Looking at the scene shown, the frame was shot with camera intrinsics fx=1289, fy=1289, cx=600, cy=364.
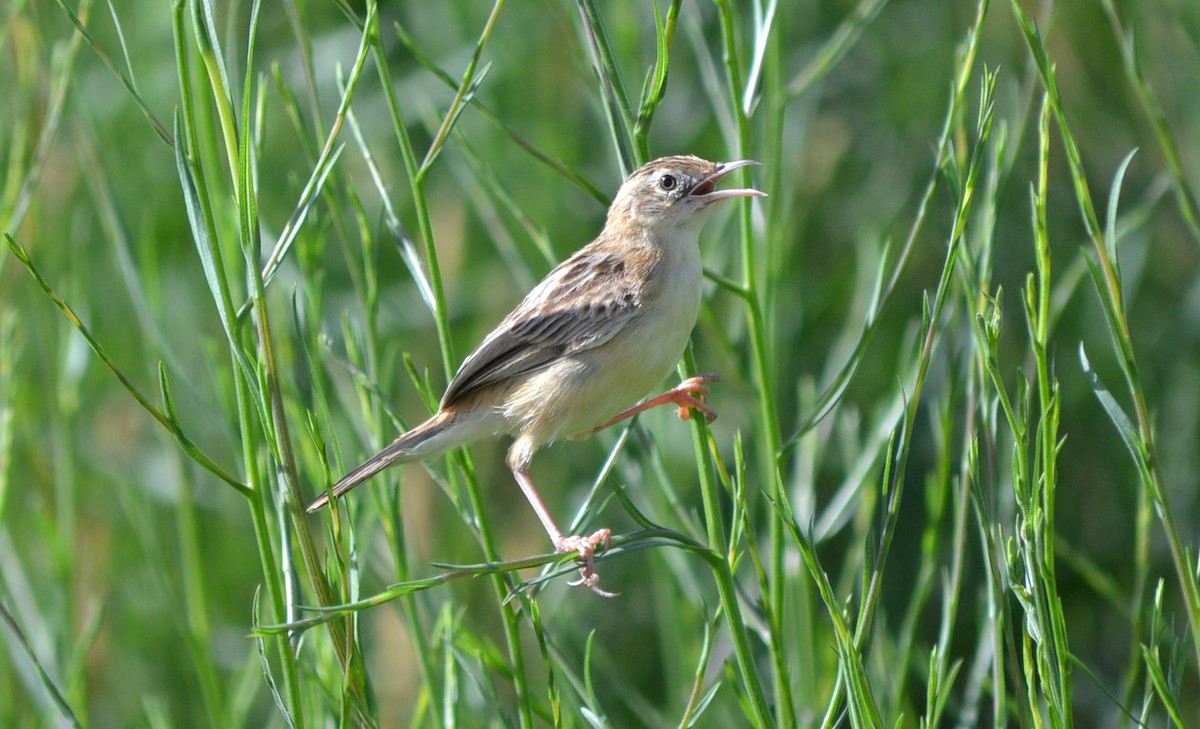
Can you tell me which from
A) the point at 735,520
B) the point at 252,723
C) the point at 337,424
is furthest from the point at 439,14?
the point at 735,520

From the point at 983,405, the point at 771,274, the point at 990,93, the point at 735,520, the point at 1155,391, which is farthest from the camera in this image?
the point at 1155,391

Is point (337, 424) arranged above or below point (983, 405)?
above

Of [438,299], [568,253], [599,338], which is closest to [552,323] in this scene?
[599,338]

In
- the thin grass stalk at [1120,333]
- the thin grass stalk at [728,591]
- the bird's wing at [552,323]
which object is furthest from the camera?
the bird's wing at [552,323]

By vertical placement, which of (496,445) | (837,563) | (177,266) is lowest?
(837,563)

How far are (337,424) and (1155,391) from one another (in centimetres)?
341

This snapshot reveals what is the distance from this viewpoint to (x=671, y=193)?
12.0 feet

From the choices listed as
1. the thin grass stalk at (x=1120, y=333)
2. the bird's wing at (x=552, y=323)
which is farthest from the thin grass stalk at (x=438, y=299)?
the bird's wing at (x=552, y=323)

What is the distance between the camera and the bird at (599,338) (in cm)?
314

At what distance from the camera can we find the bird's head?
11.8ft

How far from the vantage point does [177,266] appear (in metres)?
5.96

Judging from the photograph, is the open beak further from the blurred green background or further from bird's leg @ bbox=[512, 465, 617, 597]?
the blurred green background

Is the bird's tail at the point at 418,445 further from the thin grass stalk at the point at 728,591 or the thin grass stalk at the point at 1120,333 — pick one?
the thin grass stalk at the point at 1120,333

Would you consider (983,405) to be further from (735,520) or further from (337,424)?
(337,424)
